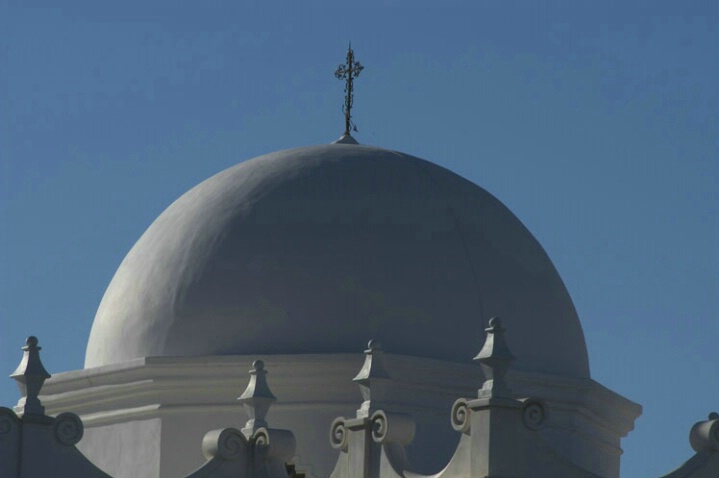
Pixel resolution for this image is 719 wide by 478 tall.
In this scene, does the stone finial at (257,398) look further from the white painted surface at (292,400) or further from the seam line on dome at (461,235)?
the seam line on dome at (461,235)

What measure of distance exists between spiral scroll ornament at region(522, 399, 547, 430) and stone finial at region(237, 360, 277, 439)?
3.56 meters

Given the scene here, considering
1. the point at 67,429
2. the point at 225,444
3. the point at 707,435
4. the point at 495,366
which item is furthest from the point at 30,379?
the point at 707,435

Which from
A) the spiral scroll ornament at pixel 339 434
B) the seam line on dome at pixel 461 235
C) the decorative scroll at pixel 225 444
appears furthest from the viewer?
the seam line on dome at pixel 461 235

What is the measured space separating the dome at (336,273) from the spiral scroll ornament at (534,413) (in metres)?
4.75

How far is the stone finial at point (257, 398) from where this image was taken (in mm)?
30953

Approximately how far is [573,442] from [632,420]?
1678mm

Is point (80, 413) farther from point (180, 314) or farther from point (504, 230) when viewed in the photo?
point (504, 230)

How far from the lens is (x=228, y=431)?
30.1m

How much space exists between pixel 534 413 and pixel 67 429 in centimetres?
502

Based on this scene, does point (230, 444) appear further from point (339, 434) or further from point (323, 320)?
point (323, 320)

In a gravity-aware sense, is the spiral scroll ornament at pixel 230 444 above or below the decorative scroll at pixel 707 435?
above

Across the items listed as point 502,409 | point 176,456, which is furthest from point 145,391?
point 502,409

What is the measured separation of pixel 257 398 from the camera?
3103cm

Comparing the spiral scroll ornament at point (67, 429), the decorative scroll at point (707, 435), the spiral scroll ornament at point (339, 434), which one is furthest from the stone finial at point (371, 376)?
the decorative scroll at point (707, 435)
